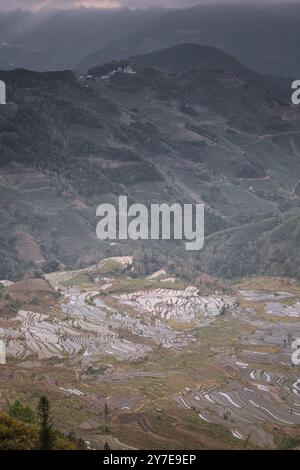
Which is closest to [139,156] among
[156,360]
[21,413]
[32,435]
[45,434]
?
[156,360]

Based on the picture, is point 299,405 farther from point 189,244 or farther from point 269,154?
point 269,154

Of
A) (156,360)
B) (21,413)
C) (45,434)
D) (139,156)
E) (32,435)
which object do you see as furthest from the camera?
(139,156)

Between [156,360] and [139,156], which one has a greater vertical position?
[139,156]

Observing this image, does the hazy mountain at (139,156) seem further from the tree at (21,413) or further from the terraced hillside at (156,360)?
the tree at (21,413)

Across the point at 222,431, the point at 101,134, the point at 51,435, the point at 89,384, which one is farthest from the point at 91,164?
the point at 51,435

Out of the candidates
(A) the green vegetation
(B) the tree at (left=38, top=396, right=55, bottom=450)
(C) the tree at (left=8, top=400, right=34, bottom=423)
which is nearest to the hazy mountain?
(C) the tree at (left=8, top=400, right=34, bottom=423)

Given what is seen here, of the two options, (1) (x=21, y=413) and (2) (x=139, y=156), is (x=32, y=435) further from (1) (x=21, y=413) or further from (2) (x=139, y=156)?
(2) (x=139, y=156)

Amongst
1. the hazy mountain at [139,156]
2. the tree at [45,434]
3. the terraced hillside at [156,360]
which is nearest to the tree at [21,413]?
the terraced hillside at [156,360]

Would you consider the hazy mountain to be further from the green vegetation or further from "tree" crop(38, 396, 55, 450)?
"tree" crop(38, 396, 55, 450)

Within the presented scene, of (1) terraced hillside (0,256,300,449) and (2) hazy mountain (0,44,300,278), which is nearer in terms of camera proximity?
(1) terraced hillside (0,256,300,449)
